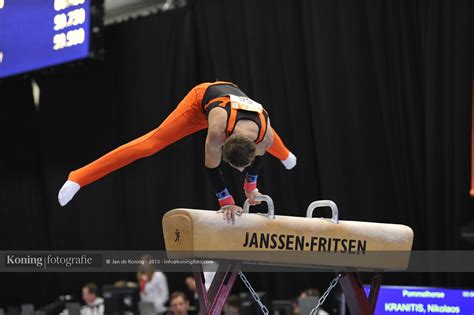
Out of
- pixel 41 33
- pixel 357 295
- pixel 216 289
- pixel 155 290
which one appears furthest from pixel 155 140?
pixel 41 33

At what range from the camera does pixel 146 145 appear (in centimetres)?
507

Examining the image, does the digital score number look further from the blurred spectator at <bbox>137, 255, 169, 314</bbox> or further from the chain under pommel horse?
the chain under pommel horse

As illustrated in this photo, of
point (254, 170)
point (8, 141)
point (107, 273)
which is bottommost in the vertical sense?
point (107, 273)

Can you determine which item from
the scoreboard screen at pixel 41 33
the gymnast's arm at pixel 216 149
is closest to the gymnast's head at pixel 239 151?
the gymnast's arm at pixel 216 149

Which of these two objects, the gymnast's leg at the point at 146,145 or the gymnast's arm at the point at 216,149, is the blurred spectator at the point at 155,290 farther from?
the gymnast's arm at the point at 216,149

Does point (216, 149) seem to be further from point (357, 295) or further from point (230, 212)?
point (357, 295)

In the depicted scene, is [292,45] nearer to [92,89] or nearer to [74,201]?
[92,89]

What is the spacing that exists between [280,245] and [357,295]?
26.2 inches

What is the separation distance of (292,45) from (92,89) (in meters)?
4.00

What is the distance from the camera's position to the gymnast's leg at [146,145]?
5.06 meters

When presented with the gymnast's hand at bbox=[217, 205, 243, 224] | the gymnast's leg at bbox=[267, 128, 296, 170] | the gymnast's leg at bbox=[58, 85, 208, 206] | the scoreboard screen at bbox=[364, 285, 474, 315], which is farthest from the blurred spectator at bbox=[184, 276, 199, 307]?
the gymnast's hand at bbox=[217, 205, 243, 224]

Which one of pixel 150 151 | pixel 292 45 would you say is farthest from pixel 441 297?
pixel 292 45

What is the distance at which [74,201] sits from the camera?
12.5 metres

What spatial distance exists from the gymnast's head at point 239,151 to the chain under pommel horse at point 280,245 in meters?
0.34
